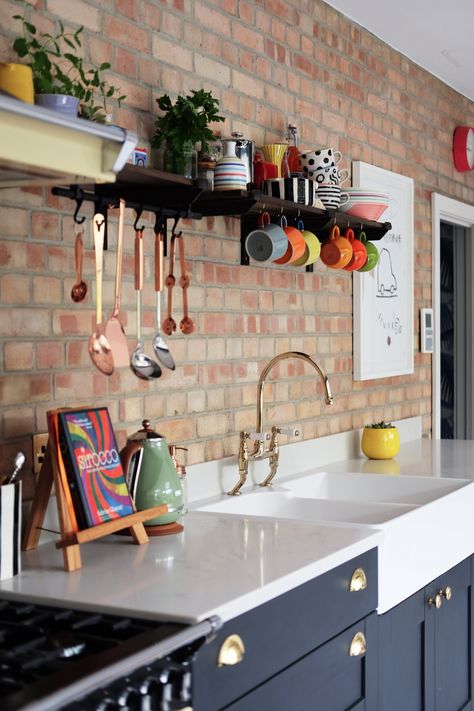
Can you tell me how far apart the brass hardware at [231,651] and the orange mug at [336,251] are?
5.29 ft

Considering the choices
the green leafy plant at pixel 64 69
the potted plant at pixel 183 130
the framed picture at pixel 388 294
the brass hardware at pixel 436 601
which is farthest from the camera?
the framed picture at pixel 388 294

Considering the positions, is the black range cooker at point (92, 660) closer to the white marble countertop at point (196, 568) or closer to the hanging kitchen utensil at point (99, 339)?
the white marble countertop at point (196, 568)

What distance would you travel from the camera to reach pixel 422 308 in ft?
Answer: 14.1

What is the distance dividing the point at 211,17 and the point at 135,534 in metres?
1.59

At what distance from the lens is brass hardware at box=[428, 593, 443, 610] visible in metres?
2.59

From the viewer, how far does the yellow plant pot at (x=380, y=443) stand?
342cm

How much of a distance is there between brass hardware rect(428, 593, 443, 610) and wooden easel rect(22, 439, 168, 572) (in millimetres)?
959

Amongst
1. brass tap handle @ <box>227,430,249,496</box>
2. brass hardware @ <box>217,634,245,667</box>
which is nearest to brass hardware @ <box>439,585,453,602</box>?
brass tap handle @ <box>227,430,249,496</box>

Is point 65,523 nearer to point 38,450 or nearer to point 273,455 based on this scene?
point 38,450

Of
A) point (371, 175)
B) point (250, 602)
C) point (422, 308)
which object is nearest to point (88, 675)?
point (250, 602)

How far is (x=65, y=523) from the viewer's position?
5.88ft

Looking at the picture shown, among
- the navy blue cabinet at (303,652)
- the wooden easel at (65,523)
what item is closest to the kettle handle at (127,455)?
the wooden easel at (65,523)

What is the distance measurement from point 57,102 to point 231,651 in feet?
3.74

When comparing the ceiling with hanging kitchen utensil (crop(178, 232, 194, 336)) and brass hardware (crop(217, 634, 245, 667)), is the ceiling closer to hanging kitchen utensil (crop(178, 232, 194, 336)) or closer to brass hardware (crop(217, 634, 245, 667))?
hanging kitchen utensil (crop(178, 232, 194, 336))
